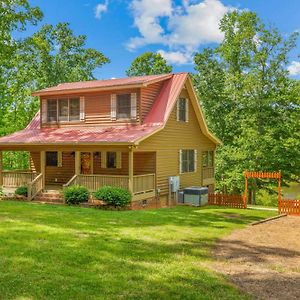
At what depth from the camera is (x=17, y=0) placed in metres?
23.1

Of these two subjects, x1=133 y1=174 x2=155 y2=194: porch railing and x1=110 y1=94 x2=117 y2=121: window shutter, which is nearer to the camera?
x1=133 y1=174 x2=155 y2=194: porch railing

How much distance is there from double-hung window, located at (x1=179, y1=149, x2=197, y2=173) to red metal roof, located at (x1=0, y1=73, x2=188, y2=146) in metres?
3.75

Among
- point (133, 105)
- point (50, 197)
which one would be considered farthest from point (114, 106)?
point (50, 197)

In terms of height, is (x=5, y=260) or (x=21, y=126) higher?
(x=21, y=126)

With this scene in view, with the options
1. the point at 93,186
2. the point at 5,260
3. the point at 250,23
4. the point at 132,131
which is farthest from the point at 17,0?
the point at 250,23

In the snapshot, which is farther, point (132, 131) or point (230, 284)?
point (132, 131)

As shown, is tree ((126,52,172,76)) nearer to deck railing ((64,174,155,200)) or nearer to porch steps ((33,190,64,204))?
deck railing ((64,174,155,200))

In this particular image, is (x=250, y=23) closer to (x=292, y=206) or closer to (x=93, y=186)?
(x=292, y=206)

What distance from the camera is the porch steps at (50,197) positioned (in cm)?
2109

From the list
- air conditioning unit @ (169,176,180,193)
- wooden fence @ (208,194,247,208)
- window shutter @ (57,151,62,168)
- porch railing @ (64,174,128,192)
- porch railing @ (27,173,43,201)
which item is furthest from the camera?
window shutter @ (57,151,62,168)

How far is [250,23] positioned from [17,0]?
2113 centimetres

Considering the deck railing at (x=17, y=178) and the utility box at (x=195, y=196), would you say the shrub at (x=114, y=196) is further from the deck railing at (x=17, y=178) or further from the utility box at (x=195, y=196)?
the utility box at (x=195, y=196)

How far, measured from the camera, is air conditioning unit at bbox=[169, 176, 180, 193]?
78.0ft

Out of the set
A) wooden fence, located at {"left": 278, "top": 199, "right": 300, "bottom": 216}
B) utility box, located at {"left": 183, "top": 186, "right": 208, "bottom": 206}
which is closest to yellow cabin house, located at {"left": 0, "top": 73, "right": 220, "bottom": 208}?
utility box, located at {"left": 183, "top": 186, "right": 208, "bottom": 206}
